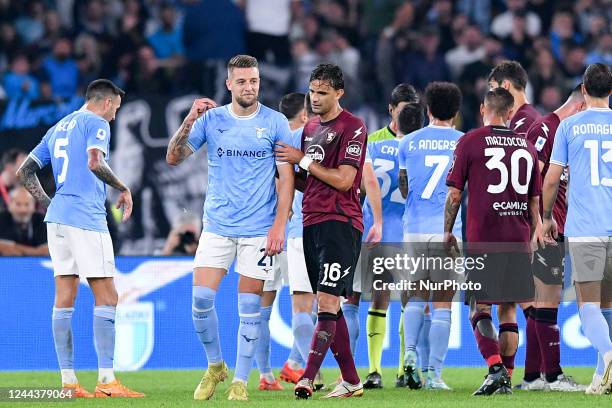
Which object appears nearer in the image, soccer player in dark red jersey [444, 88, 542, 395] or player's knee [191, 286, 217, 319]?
player's knee [191, 286, 217, 319]

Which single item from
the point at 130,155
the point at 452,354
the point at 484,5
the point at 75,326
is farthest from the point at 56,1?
the point at 452,354

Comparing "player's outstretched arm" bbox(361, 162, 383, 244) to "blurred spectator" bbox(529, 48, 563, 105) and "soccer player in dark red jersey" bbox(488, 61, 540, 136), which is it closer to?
"soccer player in dark red jersey" bbox(488, 61, 540, 136)

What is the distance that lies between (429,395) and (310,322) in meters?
1.29

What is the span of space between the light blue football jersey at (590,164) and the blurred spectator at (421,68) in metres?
8.06

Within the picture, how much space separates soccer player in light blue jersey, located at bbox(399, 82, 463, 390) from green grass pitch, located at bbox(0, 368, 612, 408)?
21.7 inches

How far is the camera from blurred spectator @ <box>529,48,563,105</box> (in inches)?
674

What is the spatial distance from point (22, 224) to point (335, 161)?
Result: 6312 mm

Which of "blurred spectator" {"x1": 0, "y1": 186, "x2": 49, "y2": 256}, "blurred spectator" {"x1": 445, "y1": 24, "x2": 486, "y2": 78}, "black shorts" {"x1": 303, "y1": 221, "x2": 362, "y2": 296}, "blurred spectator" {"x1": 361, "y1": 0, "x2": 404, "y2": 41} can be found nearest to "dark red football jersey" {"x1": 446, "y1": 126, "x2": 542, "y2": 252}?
"black shorts" {"x1": 303, "y1": 221, "x2": 362, "y2": 296}

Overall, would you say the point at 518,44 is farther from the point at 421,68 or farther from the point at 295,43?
the point at 295,43

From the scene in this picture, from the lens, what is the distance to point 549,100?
16859 mm

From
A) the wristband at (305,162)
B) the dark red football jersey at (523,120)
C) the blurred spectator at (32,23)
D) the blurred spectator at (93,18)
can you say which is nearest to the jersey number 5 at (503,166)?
the dark red football jersey at (523,120)

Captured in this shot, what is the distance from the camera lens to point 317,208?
27.8ft

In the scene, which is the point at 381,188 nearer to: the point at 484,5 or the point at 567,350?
the point at 567,350

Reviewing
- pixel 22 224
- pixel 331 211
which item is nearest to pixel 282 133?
pixel 331 211
